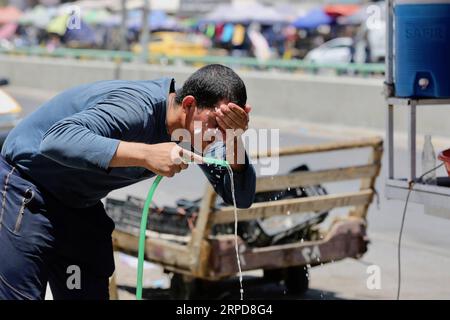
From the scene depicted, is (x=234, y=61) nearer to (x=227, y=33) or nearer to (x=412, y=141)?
(x=412, y=141)

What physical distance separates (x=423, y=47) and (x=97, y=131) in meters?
2.20

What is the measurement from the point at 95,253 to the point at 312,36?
1397 inches

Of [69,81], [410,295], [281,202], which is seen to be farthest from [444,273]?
[69,81]

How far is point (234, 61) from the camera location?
819 inches

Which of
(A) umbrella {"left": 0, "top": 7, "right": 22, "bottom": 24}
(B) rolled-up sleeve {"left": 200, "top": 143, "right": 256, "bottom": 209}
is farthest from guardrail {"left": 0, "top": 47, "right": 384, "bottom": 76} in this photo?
(A) umbrella {"left": 0, "top": 7, "right": 22, "bottom": 24}

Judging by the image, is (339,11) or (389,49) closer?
(389,49)

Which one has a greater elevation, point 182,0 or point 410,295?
point 182,0

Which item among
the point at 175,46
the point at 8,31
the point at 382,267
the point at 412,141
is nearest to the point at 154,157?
the point at 412,141

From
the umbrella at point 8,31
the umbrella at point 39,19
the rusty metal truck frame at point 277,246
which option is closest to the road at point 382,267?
the rusty metal truck frame at point 277,246

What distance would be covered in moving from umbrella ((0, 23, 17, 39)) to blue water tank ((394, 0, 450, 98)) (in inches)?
1843

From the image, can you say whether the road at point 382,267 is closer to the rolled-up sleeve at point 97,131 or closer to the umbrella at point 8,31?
the rolled-up sleeve at point 97,131

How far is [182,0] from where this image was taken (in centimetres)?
2812

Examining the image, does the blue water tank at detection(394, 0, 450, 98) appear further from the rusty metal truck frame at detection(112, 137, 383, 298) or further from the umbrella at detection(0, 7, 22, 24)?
the umbrella at detection(0, 7, 22, 24)
